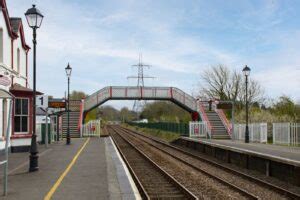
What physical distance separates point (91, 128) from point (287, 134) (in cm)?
2119

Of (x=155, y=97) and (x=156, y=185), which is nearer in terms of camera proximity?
(x=156, y=185)

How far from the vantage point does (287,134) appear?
92.5ft

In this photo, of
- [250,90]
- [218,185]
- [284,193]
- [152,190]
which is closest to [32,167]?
[152,190]

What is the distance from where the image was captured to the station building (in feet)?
70.0

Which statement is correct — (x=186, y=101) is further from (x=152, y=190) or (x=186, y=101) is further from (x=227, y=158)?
(x=152, y=190)

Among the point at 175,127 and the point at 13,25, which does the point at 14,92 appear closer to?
the point at 13,25

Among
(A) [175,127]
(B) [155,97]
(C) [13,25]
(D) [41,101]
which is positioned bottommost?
(A) [175,127]

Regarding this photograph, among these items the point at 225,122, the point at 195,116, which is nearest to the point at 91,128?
the point at 195,116

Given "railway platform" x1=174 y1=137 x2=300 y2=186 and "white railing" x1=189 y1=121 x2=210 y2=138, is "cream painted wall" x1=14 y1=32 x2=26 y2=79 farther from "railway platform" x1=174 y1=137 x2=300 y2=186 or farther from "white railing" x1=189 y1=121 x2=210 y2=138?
"white railing" x1=189 y1=121 x2=210 y2=138

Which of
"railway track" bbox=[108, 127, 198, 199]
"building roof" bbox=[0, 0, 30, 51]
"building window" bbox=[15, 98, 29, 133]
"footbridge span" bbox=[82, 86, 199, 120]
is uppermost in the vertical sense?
"building roof" bbox=[0, 0, 30, 51]

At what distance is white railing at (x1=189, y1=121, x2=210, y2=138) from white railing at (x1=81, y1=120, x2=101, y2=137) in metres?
9.21

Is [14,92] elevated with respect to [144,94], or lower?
lower

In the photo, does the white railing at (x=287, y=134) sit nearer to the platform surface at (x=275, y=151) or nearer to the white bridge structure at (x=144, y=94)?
the platform surface at (x=275, y=151)

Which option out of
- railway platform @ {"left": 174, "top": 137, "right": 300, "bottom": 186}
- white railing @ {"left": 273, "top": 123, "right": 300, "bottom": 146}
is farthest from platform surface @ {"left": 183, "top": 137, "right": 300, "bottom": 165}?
white railing @ {"left": 273, "top": 123, "right": 300, "bottom": 146}
